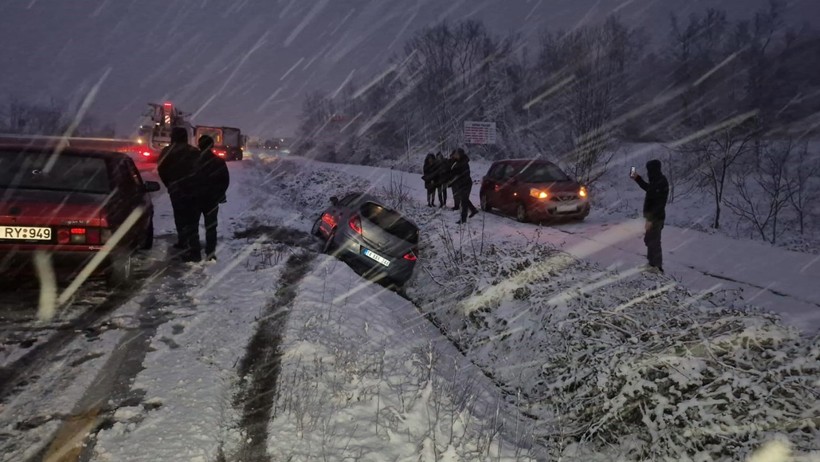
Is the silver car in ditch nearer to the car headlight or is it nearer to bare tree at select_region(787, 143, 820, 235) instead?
the car headlight

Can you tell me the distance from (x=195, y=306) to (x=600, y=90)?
19.0 metres

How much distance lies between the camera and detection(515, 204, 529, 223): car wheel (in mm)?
12732

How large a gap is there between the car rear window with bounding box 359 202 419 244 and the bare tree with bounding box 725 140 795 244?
44.9 ft

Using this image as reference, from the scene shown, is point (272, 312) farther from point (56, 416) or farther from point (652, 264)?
point (652, 264)

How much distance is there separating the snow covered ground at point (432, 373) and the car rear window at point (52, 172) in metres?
1.36

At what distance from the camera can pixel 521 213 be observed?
12.9 metres

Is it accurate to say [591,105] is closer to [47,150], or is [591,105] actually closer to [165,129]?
[47,150]

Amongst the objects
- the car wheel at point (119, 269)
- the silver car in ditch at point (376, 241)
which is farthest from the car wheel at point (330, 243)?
the car wheel at point (119, 269)

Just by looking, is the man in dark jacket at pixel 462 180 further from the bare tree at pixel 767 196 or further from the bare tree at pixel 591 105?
the bare tree at pixel 767 196

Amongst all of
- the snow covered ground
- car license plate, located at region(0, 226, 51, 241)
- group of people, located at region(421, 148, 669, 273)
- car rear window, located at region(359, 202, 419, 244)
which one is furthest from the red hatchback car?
car license plate, located at region(0, 226, 51, 241)

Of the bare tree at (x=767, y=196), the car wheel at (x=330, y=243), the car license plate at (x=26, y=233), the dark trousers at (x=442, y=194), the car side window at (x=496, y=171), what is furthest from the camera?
the bare tree at (x=767, y=196)

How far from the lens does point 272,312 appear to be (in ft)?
17.5

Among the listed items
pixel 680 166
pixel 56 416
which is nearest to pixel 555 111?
pixel 680 166

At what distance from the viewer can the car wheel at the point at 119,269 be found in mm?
4938
